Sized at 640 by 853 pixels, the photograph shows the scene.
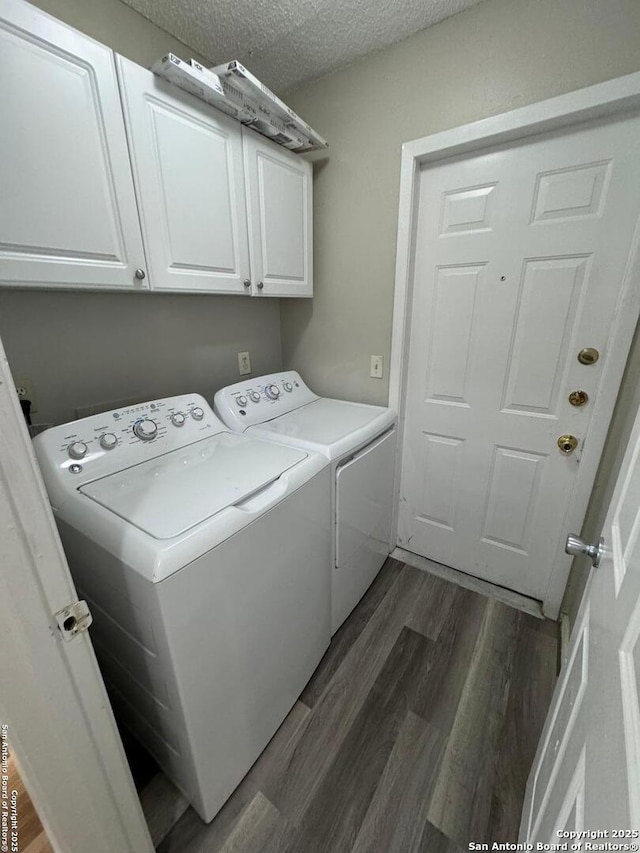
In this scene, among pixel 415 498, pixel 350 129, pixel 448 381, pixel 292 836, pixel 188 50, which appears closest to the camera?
pixel 292 836

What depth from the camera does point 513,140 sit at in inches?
53.5

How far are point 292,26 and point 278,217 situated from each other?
0.65m

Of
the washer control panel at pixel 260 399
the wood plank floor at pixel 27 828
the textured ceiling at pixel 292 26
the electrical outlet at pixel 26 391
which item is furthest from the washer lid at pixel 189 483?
the textured ceiling at pixel 292 26

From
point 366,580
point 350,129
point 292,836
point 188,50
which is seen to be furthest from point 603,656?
point 188,50

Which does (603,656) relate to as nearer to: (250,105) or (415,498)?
(415,498)

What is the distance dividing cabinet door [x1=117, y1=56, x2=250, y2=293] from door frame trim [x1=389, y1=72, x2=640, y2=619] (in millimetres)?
738

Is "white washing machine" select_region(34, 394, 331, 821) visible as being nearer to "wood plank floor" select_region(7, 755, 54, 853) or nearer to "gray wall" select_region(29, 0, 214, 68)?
"wood plank floor" select_region(7, 755, 54, 853)

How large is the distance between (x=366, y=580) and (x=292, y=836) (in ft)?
3.03

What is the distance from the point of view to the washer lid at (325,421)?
140 centimetres

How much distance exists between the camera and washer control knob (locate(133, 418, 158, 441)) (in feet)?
3.93

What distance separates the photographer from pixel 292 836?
98 centimetres

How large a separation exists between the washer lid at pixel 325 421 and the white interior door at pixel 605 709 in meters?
0.86

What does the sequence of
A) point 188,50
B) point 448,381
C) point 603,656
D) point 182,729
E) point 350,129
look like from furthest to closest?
point 448,381, point 350,129, point 188,50, point 182,729, point 603,656

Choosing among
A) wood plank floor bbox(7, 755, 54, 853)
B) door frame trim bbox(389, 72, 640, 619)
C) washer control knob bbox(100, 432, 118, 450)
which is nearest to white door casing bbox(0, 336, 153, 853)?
wood plank floor bbox(7, 755, 54, 853)
